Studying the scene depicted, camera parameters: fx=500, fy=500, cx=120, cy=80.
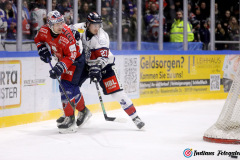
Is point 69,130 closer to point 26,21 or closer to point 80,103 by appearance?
point 80,103

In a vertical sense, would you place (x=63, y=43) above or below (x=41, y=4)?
below

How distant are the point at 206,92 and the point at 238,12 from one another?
2095mm

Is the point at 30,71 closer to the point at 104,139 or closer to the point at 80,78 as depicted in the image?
the point at 80,78

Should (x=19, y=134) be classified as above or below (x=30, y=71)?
below

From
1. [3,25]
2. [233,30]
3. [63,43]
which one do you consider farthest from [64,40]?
[233,30]

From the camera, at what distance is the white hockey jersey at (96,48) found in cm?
595

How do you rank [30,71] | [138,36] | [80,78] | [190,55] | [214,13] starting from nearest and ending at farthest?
[80,78] → [30,71] → [138,36] → [190,55] → [214,13]

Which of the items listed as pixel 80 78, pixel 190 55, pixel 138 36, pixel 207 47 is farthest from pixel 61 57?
pixel 207 47

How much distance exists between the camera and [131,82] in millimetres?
8805

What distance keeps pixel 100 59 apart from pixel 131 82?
115 inches

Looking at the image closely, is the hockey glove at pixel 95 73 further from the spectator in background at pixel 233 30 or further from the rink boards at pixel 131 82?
the spectator in background at pixel 233 30

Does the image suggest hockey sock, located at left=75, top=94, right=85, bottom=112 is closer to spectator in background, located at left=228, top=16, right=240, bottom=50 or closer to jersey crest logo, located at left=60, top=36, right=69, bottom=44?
jersey crest logo, located at left=60, top=36, right=69, bottom=44

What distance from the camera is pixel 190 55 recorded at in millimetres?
10000

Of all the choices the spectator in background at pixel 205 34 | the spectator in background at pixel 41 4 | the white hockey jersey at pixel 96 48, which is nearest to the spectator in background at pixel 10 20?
the spectator in background at pixel 41 4
